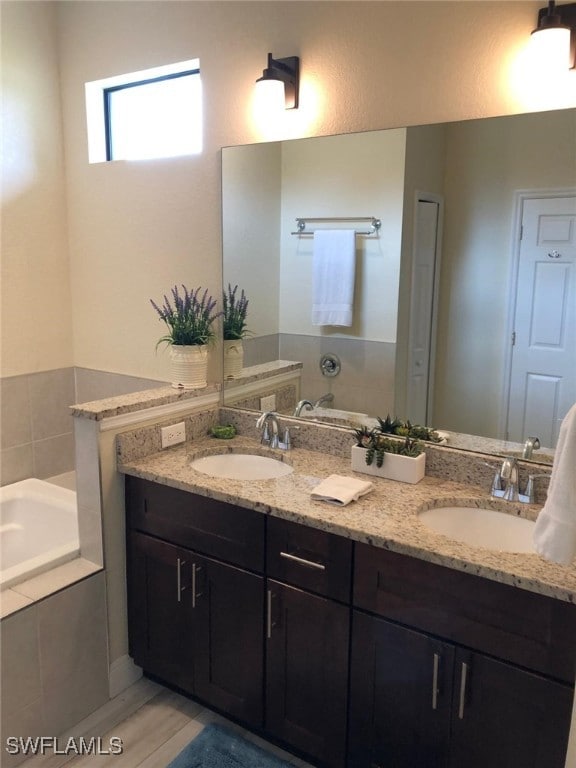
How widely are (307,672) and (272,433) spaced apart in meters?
0.89

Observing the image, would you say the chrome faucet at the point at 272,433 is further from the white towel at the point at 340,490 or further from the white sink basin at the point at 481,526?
the white sink basin at the point at 481,526

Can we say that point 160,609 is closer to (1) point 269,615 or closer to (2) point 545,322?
(1) point 269,615

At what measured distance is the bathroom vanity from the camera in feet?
4.76

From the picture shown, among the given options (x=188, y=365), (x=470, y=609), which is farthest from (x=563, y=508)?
(x=188, y=365)

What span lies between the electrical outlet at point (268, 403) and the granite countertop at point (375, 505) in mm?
198

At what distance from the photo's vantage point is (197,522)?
2.01 metres

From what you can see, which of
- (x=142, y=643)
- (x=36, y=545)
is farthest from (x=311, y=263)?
(x=36, y=545)

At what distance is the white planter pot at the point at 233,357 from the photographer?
8.41 ft

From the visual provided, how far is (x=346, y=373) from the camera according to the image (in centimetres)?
227

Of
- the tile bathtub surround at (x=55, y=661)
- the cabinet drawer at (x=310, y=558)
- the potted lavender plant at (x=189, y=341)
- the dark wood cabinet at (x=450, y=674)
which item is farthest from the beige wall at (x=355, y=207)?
the tile bathtub surround at (x=55, y=661)

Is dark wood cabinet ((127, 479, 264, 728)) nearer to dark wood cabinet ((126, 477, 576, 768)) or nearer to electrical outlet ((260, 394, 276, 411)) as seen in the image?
dark wood cabinet ((126, 477, 576, 768))

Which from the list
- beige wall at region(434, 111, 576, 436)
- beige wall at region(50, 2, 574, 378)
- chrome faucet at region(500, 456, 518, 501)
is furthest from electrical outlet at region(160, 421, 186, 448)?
chrome faucet at region(500, 456, 518, 501)

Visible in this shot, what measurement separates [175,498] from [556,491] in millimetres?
1255

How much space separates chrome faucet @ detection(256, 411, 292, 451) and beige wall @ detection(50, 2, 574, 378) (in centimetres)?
66
